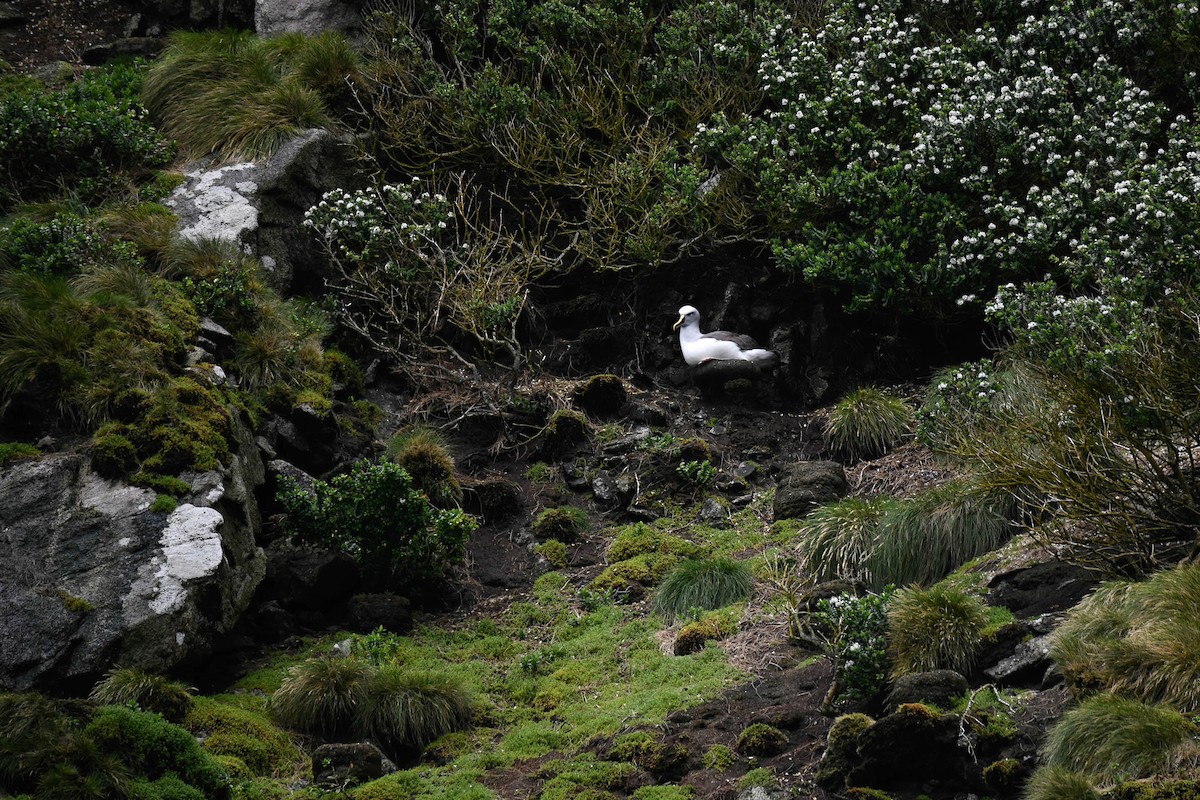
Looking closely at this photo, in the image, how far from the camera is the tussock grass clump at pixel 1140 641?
4965mm

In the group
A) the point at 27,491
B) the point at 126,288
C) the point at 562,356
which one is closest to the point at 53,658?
the point at 27,491

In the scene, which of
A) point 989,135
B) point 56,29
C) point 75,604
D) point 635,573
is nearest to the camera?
point 75,604

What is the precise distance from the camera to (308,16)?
45.7ft

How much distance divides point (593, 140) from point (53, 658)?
8.20 metres

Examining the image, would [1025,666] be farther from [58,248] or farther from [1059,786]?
[58,248]

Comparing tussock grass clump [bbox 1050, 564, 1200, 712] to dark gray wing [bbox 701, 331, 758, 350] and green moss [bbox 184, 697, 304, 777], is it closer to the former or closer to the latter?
green moss [bbox 184, 697, 304, 777]

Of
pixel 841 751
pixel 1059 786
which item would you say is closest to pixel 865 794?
pixel 841 751

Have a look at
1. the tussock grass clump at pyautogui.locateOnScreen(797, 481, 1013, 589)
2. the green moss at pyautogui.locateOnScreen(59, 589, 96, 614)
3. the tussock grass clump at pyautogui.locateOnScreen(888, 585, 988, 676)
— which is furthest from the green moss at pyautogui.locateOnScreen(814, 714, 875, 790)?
the green moss at pyautogui.locateOnScreen(59, 589, 96, 614)

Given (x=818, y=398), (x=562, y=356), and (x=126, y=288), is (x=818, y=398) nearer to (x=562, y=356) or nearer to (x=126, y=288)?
(x=562, y=356)

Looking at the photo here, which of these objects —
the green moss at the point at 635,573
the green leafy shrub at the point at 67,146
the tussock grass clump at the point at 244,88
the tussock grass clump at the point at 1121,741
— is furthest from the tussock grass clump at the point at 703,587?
the green leafy shrub at the point at 67,146

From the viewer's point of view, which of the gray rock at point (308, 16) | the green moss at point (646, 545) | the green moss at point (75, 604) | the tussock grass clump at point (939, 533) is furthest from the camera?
the gray rock at point (308, 16)

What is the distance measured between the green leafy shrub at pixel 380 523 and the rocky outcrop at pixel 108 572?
0.55 meters

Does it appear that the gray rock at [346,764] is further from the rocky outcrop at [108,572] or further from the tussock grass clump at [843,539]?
the tussock grass clump at [843,539]

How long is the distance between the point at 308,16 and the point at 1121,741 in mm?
12592
